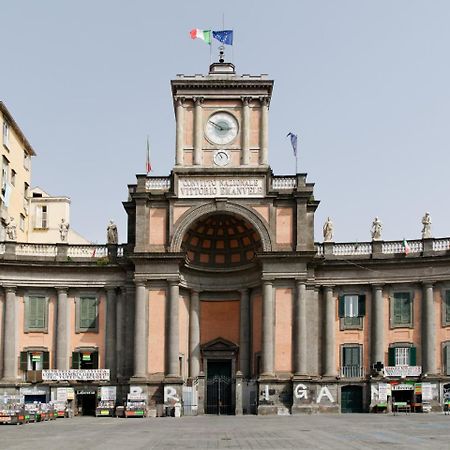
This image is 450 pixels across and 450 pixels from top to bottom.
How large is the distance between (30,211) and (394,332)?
40669 mm

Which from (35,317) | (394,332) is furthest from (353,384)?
(35,317)

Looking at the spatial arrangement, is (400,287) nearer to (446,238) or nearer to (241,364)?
(446,238)

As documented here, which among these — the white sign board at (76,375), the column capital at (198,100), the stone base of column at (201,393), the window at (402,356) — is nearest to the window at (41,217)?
the white sign board at (76,375)

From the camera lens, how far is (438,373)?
67.0 m

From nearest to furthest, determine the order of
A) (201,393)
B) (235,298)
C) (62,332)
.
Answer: (62,332), (201,393), (235,298)

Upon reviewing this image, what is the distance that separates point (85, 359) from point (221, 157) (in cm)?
1860

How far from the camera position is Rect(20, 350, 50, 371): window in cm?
6875

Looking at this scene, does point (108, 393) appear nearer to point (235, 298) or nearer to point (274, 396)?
point (235, 298)

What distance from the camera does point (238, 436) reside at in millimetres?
40750

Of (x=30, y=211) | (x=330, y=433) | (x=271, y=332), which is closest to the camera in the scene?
(x=330, y=433)

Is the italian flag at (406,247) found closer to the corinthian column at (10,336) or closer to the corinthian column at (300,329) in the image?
the corinthian column at (300,329)

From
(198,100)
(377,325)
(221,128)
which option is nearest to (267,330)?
(377,325)

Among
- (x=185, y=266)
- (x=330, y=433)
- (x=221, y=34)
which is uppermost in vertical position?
(x=221, y=34)

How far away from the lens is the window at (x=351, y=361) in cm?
6875
